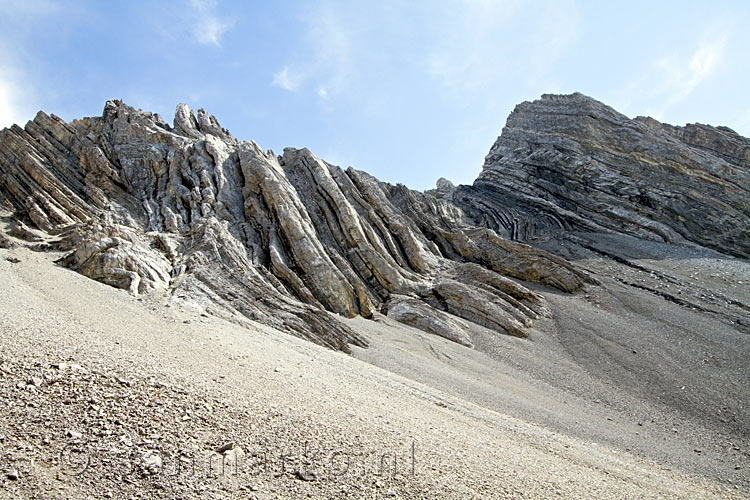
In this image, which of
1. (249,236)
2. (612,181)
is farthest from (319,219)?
(612,181)

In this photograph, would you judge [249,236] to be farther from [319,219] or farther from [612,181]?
[612,181]

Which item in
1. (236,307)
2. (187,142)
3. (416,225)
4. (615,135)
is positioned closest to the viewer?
(236,307)

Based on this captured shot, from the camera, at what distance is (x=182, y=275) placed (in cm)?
2442

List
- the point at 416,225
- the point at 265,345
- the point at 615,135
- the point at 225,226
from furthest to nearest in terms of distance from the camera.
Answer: the point at 615,135 < the point at 416,225 < the point at 225,226 < the point at 265,345

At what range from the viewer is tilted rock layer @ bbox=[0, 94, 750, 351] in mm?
25234

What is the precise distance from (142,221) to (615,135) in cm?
6300

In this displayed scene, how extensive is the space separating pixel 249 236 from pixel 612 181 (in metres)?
50.1

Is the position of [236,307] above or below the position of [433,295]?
below

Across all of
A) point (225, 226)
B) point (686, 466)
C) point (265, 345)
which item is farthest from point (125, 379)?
point (225, 226)

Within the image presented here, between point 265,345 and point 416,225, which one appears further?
point 416,225

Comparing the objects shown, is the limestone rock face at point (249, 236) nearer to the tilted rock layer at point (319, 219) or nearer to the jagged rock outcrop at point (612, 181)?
the tilted rock layer at point (319, 219)

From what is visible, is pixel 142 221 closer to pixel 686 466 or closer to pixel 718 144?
pixel 686 466

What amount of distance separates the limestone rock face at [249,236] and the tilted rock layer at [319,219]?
0.15 meters

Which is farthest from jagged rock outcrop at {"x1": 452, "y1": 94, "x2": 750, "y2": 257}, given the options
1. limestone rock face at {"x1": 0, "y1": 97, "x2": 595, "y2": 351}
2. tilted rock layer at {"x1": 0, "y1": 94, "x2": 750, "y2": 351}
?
limestone rock face at {"x1": 0, "y1": 97, "x2": 595, "y2": 351}
